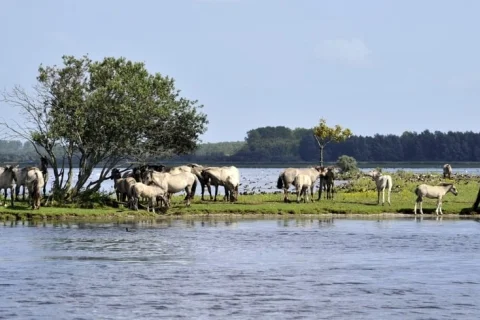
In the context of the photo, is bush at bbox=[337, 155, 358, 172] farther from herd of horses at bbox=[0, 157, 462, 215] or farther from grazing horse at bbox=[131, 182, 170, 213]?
grazing horse at bbox=[131, 182, 170, 213]

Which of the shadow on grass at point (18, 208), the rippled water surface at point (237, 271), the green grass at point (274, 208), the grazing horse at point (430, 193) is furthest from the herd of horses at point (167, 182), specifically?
the rippled water surface at point (237, 271)

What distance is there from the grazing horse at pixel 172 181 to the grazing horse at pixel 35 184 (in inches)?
186

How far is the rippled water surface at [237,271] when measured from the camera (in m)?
20.9

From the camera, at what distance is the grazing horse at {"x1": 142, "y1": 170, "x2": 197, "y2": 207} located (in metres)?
41.4

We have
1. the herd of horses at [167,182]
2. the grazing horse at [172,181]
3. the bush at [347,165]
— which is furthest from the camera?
the bush at [347,165]

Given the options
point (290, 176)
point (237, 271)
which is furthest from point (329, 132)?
point (237, 271)

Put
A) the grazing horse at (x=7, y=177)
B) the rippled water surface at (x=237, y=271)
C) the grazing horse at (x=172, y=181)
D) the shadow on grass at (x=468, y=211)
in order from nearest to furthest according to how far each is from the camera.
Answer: the rippled water surface at (x=237, y=271) < the grazing horse at (x=7, y=177) < the grazing horse at (x=172, y=181) < the shadow on grass at (x=468, y=211)

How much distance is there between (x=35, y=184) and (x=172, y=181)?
6534 millimetres

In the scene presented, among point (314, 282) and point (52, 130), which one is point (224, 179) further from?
point (314, 282)

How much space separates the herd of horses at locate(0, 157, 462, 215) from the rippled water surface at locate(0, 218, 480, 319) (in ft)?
8.09

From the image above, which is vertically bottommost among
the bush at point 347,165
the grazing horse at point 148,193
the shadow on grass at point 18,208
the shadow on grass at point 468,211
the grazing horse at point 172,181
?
the shadow on grass at point 468,211

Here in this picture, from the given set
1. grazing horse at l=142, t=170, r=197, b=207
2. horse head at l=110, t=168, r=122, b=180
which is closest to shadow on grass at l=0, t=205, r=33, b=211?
grazing horse at l=142, t=170, r=197, b=207

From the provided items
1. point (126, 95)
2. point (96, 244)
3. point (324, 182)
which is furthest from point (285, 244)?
point (324, 182)

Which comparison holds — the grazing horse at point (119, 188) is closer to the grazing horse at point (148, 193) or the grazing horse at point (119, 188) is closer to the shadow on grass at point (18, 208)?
the grazing horse at point (148, 193)
